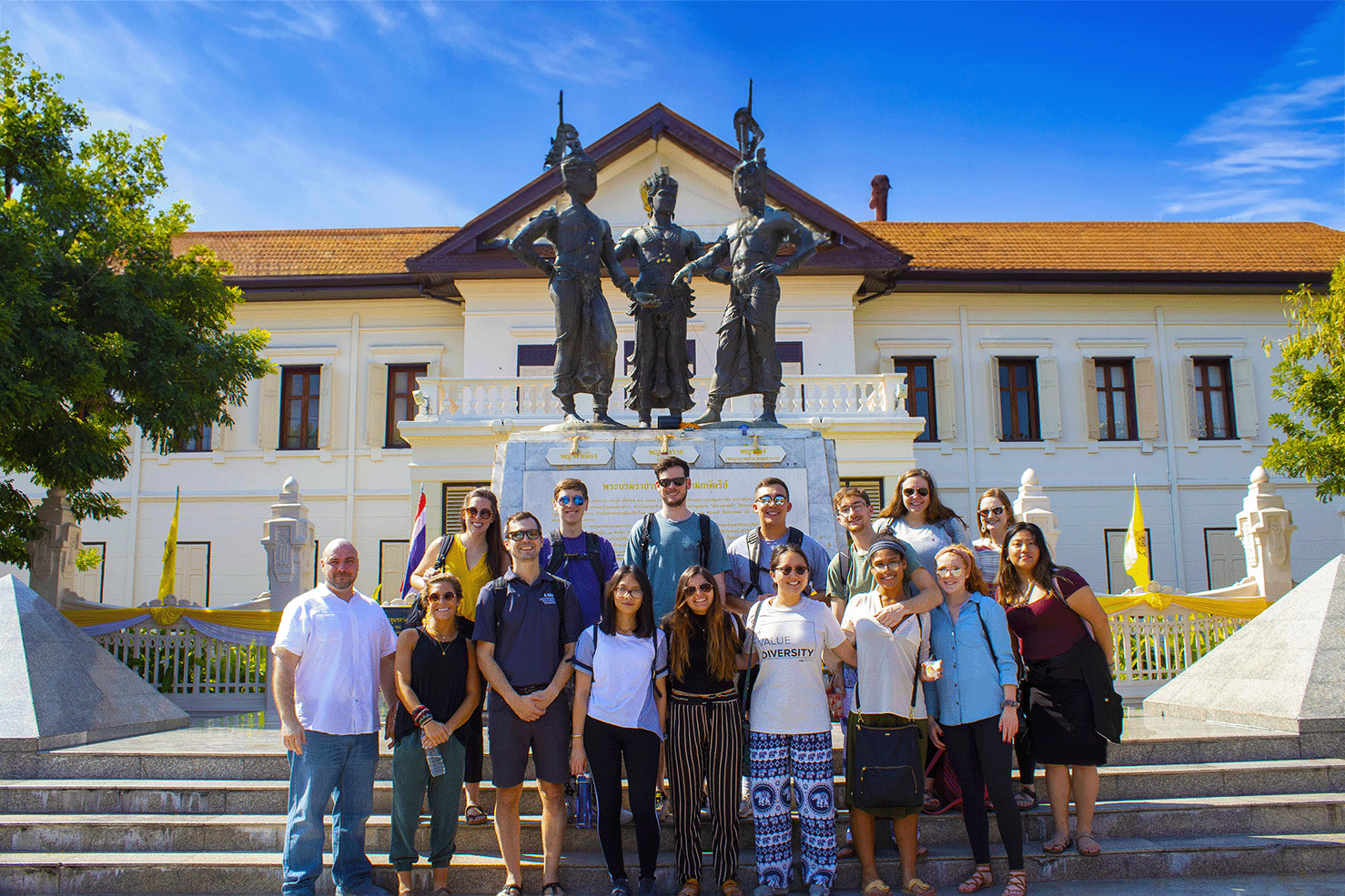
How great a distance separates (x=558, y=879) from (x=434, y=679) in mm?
1106

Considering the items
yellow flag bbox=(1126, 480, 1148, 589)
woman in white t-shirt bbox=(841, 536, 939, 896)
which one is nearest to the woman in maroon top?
woman in white t-shirt bbox=(841, 536, 939, 896)

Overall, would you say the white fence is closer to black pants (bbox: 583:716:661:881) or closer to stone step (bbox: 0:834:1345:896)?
stone step (bbox: 0:834:1345:896)

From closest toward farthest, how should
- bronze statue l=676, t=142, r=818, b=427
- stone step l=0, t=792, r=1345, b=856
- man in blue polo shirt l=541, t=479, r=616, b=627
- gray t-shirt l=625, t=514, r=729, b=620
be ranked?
stone step l=0, t=792, r=1345, b=856 < man in blue polo shirt l=541, t=479, r=616, b=627 < gray t-shirt l=625, t=514, r=729, b=620 < bronze statue l=676, t=142, r=818, b=427

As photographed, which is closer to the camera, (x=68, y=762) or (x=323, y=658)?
(x=323, y=658)

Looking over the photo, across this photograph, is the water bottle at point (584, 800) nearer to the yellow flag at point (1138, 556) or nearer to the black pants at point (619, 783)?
the black pants at point (619, 783)

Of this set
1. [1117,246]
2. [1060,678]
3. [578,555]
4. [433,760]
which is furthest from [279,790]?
[1117,246]

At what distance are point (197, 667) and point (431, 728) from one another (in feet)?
24.9

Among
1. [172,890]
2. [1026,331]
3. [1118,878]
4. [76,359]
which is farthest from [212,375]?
[1026,331]

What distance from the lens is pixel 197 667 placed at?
34.5ft

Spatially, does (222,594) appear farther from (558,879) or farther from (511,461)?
(558,879)

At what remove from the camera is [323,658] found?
4.43 metres

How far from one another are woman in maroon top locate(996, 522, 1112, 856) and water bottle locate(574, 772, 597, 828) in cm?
226

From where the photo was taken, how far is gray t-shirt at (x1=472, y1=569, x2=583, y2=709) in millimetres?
4391

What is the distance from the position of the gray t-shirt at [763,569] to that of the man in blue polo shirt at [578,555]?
2.21 ft
